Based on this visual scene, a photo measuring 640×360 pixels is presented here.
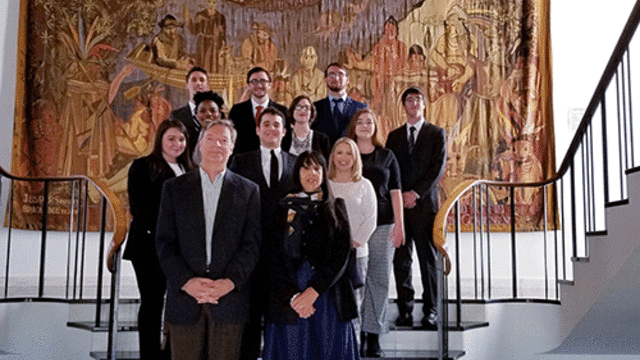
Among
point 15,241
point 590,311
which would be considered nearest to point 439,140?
point 590,311

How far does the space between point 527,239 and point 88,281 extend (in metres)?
4.33

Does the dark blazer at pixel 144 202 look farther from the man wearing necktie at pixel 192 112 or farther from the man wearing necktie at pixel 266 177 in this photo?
the man wearing necktie at pixel 266 177

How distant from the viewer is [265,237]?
12.8ft

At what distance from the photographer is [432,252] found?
5.07 m

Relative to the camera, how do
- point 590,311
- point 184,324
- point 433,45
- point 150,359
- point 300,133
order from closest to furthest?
point 184,324 → point 150,359 → point 300,133 → point 590,311 → point 433,45

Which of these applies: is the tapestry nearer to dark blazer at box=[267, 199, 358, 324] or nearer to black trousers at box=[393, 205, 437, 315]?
black trousers at box=[393, 205, 437, 315]

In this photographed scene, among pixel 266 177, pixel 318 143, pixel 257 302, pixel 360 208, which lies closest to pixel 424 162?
pixel 318 143

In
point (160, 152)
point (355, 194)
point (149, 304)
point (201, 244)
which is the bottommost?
point (149, 304)

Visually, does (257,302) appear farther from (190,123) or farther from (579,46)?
(579,46)

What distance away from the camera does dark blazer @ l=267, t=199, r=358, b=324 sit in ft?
12.2

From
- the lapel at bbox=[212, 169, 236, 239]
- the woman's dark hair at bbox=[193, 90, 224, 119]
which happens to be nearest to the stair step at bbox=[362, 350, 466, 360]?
the lapel at bbox=[212, 169, 236, 239]

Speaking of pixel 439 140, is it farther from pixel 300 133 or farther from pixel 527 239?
pixel 527 239

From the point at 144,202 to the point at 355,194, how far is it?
4.04ft

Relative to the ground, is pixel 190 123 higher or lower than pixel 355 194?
higher
